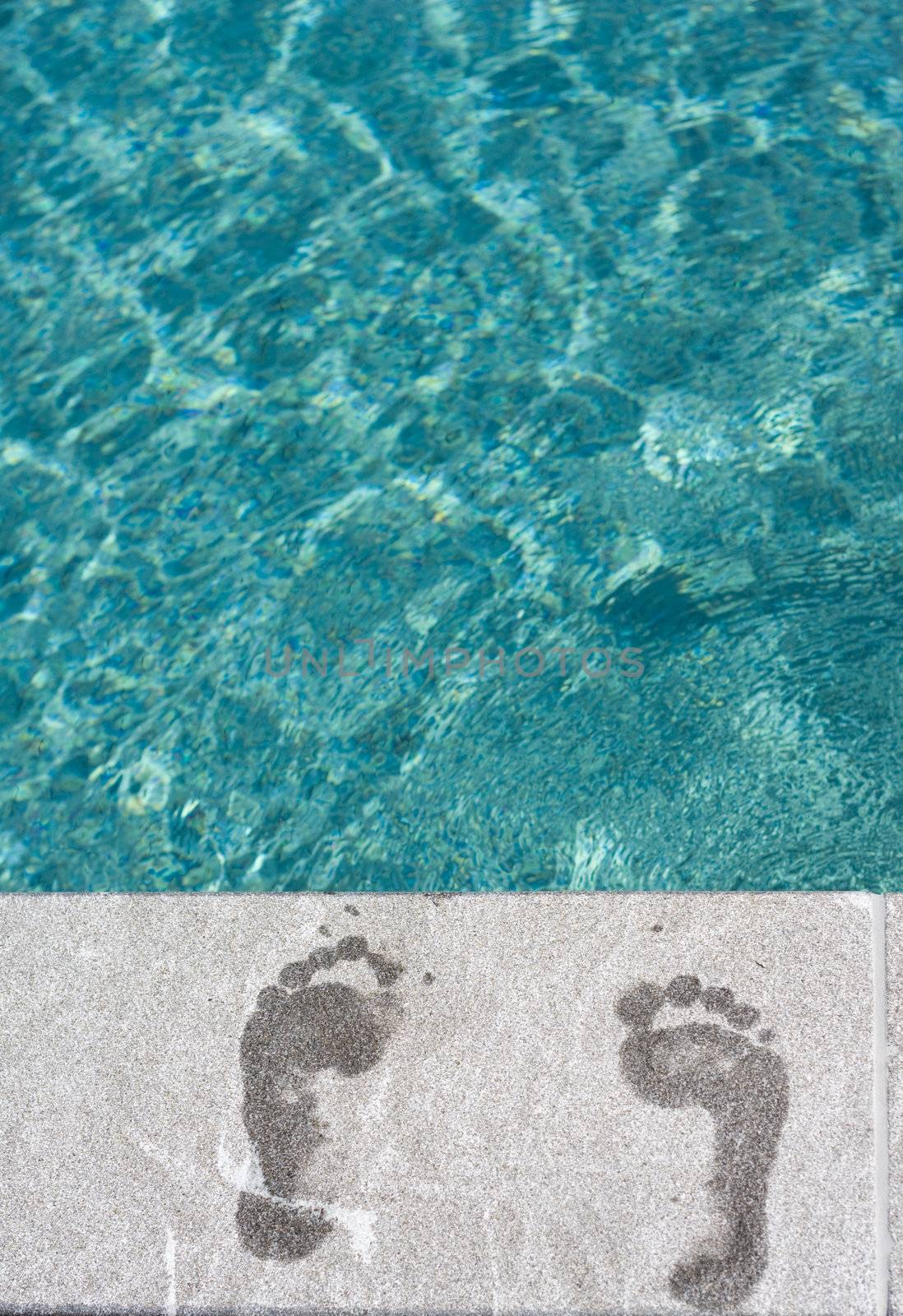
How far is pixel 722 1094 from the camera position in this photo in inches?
93.7

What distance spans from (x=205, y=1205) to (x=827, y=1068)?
1167mm

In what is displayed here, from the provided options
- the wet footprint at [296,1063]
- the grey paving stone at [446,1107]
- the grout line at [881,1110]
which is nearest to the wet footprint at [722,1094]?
the grey paving stone at [446,1107]

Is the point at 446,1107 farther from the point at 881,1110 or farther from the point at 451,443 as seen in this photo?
the point at 451,443

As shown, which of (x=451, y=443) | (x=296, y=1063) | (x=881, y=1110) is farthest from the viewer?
(x=451, y=443)

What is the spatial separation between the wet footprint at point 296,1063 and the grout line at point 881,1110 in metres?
0.90

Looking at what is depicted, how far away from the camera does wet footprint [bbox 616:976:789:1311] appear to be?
7.36 ft

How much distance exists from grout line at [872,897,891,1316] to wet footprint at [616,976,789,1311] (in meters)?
0.17

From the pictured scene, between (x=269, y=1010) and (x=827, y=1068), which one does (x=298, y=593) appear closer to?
(x=269, y=1010)

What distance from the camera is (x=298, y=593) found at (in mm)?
3670

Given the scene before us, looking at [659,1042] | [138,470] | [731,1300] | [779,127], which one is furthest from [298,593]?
[779,127]

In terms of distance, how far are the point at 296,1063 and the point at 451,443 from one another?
205 cm

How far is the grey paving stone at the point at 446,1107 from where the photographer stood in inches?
89.9

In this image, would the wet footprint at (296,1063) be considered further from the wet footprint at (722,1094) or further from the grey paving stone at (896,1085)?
the grey paving stone at (896,1085)

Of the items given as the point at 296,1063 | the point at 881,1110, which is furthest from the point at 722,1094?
the point at 296,1063
